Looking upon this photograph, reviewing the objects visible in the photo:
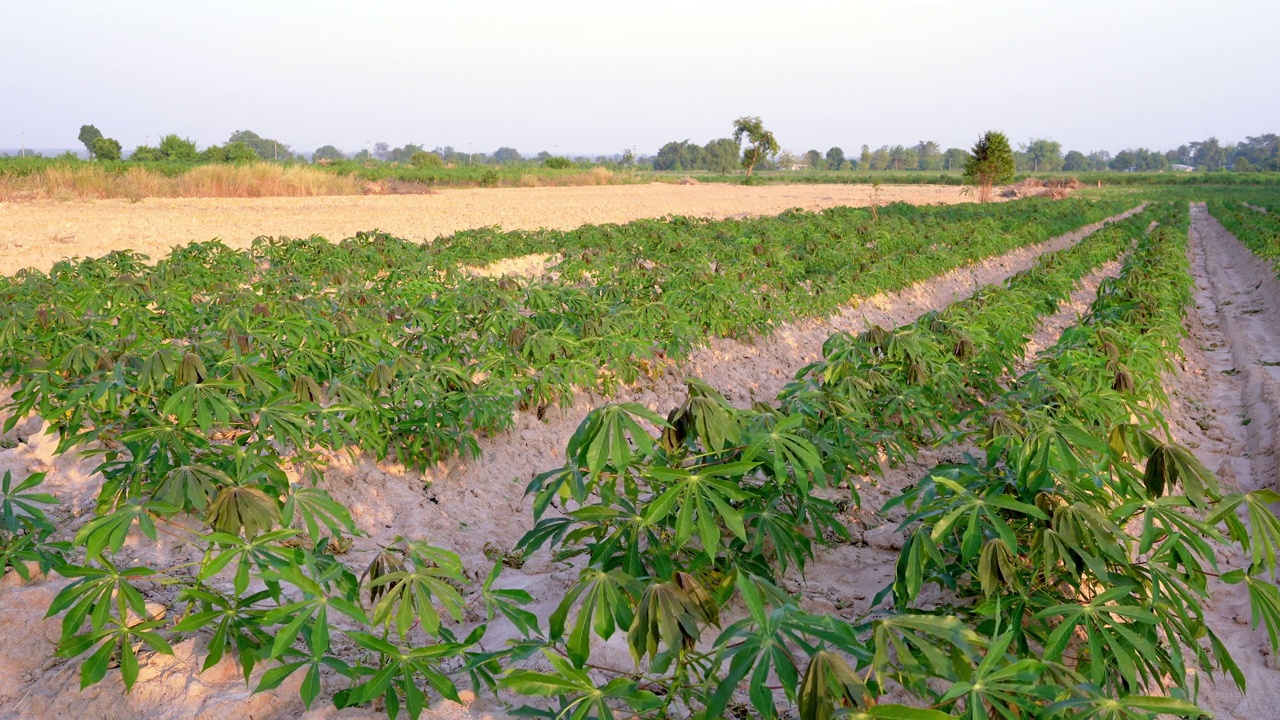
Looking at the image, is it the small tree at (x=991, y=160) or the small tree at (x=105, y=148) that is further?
the small tree at (x=105, y=148)

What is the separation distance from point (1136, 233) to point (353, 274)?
679 inches

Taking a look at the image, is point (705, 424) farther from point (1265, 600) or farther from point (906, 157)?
point (906, 157)

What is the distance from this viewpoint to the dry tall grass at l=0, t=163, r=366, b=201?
54.7ft

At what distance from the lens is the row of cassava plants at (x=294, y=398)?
1841 mm

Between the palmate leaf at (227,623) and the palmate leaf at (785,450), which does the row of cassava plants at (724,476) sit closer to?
the palmate leaf at (785,450)

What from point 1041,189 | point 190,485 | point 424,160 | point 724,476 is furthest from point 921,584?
point 1041,189

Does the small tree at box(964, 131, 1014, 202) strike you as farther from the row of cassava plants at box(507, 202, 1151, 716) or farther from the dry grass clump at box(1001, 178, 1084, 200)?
the row of cassava plants at box(507, 202, 1151, 716)

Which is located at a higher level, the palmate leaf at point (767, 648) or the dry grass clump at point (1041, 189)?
the dry grass clump at point (1041, 189)

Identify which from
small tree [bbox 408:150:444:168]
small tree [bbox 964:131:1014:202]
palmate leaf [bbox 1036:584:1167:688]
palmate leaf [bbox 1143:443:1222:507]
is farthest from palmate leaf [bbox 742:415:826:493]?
small tree [bbox 408:150:444:168]

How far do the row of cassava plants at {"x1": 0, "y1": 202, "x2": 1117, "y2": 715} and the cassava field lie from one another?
0.08ft

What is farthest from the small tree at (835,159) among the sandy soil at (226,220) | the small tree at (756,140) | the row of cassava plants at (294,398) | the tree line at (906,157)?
the row of cassava plants at (294,398)

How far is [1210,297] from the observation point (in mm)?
11586

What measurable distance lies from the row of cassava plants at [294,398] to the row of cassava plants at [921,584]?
39 centimetres

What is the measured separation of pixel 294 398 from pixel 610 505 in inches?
46.1
